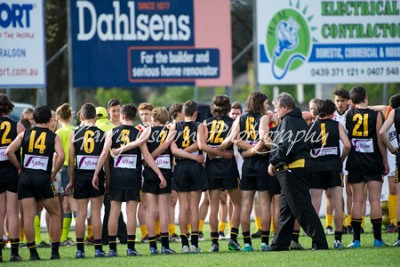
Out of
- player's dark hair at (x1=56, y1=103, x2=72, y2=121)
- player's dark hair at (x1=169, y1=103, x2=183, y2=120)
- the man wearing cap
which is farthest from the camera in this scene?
the man wearing cap

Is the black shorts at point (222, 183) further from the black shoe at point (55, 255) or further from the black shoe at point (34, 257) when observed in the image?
the black shoe at point (34, 257)

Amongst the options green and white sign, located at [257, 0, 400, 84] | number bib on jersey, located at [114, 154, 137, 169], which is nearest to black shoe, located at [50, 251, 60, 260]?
number bib on jersey, located at [114, 154, 137, 169]

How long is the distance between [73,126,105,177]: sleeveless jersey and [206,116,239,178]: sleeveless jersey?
1.59 m

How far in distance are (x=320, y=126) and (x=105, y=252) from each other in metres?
3.66

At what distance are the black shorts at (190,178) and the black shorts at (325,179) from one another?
1.56 m

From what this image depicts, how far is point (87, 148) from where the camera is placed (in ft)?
43.8

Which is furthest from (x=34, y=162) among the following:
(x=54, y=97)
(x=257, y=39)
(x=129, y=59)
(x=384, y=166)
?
(x=54, y=97)

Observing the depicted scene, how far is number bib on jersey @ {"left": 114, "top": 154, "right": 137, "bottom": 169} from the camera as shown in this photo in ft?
43.2

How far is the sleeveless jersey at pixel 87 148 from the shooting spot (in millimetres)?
13320

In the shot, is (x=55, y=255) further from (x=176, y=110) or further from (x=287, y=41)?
(x=287, y=41)

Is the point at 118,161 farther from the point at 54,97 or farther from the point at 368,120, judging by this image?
the point at 54,97

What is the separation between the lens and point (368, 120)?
1335cm

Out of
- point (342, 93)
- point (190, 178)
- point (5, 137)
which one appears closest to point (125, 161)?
point (190, 178)

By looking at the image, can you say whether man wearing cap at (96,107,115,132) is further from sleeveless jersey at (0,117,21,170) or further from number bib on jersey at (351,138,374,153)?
number bib on jersey at (351,138,374,153)
